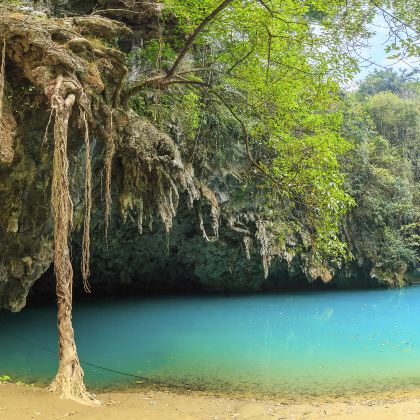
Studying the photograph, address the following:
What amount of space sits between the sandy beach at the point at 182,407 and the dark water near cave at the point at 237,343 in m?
0.63

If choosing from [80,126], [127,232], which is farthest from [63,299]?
[127,232]

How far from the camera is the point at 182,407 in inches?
204

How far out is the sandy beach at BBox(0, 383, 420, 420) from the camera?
3.77m

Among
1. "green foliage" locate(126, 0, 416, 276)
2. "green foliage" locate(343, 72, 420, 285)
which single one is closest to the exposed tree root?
"green foliage" locate(126, 0, 416, 276)

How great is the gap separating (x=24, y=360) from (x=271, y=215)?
847 centimetres

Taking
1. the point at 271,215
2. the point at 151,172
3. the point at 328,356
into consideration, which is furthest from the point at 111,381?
the point at 271,215

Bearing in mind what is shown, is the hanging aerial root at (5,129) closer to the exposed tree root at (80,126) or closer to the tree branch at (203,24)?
the exposed tree root at (80,126)

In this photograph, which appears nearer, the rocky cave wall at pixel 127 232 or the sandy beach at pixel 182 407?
the sandy beach at pixel 182 407

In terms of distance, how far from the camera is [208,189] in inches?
477

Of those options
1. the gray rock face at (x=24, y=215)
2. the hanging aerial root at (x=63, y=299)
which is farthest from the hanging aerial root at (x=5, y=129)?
the hanging aerial root at (x=63, y=299)

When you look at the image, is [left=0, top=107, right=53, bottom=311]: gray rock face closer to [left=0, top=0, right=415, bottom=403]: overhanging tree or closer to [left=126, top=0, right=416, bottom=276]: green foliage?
[left=0, top=0, right=415, bottom=403]: overhanging tree

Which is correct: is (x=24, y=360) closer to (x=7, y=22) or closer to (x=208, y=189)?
(x=7, y=22)

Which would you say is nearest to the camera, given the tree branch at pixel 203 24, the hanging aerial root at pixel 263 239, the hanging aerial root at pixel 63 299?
the hanging aerial root at pixel 63 299

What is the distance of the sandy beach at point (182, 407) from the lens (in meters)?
3.77
